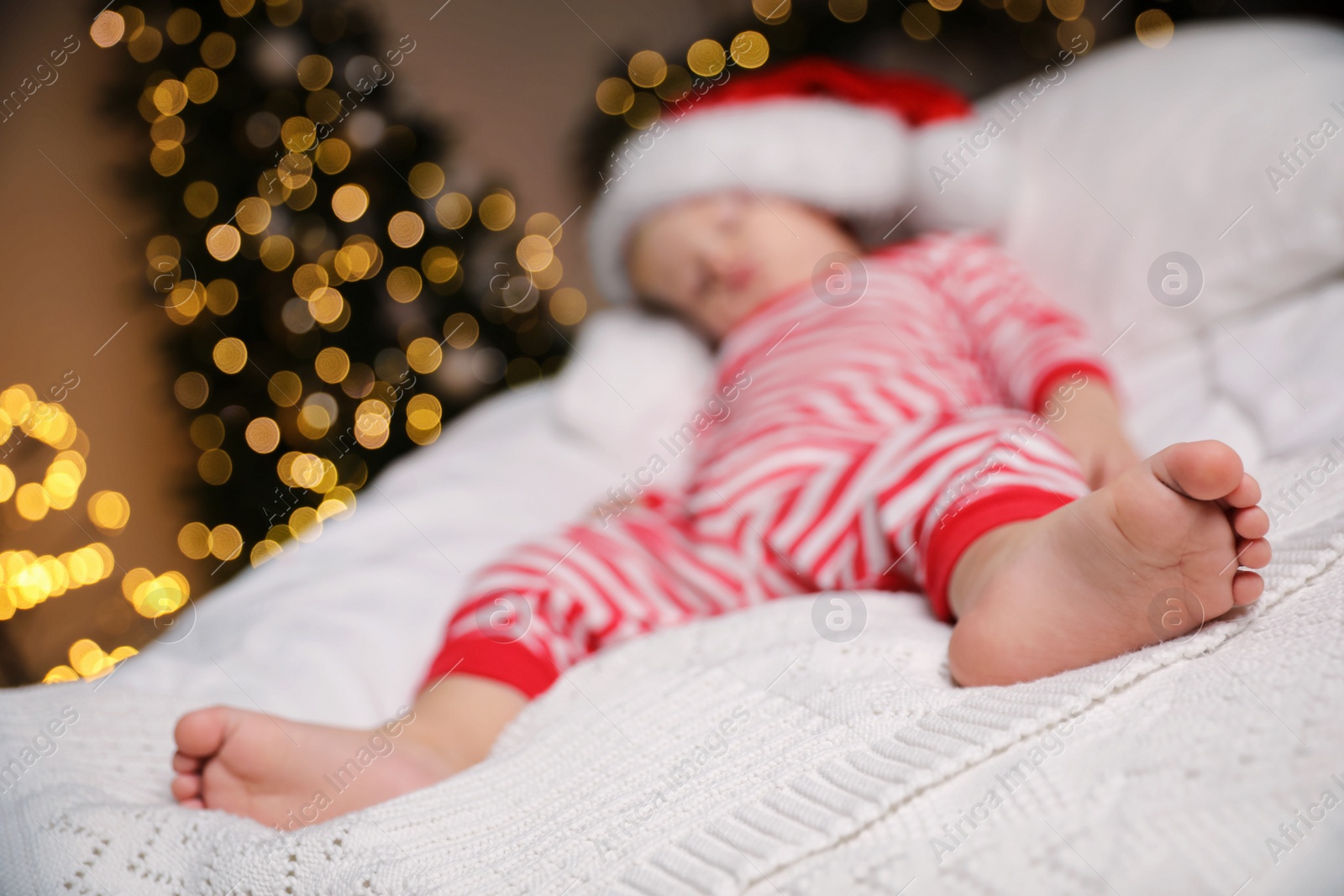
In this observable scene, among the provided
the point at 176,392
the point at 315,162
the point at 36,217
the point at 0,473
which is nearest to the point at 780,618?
the point at 315,162

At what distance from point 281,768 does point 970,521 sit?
1.67ft

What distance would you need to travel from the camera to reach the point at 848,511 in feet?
2.35

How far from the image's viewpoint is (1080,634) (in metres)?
0.48

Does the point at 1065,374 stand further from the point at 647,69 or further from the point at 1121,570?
the point at 647,69

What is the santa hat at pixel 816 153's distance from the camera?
1185 millimetres

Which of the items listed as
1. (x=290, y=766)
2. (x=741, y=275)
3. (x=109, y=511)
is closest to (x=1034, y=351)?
(x=741, y=275)

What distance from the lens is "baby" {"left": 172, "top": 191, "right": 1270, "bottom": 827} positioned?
465 mm

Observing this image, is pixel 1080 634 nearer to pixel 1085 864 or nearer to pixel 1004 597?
pixel 1004 597

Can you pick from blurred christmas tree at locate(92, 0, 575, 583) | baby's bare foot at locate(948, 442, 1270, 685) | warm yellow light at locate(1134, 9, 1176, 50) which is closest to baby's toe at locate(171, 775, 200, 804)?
baby's bare foot at locate(948, 442, 1270, 685)

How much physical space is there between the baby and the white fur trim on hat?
0.03 m

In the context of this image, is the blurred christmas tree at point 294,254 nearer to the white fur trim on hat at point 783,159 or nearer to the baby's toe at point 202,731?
the white fur trim on hat at point 783,159

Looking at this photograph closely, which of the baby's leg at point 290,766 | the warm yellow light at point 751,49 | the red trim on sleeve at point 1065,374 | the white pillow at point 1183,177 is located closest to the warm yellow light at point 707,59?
the warm yellow light at point 751,49

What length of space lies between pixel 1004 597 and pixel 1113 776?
0.49ft

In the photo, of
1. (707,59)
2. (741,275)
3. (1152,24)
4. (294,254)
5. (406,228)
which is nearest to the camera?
(741,275)
